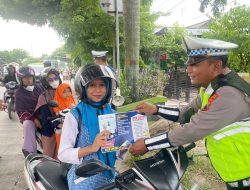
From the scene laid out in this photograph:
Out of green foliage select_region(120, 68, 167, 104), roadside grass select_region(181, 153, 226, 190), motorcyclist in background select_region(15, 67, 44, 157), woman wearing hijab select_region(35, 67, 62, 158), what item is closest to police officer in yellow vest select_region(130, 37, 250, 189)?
roadside grass select_region(181, 153, 226, 190)

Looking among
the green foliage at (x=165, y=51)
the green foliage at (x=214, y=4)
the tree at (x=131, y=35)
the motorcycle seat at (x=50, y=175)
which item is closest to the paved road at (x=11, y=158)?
the motorcycle seat at (x=50, y=175)

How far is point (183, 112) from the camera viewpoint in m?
2.59

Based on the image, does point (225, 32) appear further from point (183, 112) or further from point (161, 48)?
point (183, 112)

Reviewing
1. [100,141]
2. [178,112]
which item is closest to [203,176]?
[178,112]

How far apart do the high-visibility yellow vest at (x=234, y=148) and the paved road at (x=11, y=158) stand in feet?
10.7

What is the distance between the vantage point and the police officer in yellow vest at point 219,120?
1.87 meters

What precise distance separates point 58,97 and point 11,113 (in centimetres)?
701

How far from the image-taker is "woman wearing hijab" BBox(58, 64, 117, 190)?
1.97 m

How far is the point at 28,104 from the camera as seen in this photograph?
4.30m

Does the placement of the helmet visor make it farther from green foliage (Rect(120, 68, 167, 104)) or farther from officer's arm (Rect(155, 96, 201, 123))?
green foliage (Rect(120, 68, 167, 104))

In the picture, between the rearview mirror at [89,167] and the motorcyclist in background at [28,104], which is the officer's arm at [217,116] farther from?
the motorcyclist in background at [28,104]

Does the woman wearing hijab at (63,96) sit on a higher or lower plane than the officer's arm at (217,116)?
lower

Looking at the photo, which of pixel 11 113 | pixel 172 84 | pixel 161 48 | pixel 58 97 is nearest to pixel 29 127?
pixel 58 97

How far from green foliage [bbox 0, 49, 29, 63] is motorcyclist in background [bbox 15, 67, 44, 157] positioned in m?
69.3
